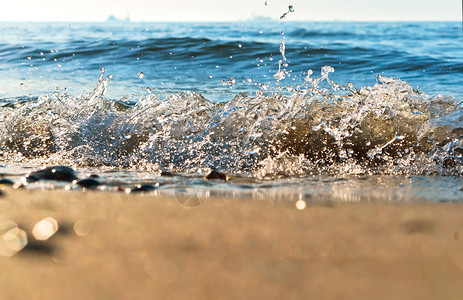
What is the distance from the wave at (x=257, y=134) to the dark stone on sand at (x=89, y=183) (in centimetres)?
67

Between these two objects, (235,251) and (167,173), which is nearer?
(235,251)

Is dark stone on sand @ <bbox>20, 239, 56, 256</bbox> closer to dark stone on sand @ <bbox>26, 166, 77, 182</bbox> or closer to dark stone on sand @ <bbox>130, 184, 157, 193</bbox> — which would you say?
dark stone on sand @ <bbox>130, 184, 157, 193</bbox>

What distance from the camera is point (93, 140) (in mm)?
3746

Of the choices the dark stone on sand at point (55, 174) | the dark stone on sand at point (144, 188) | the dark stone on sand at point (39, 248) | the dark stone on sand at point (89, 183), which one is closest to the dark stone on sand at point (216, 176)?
the dark stone on sand at point (144, 188)

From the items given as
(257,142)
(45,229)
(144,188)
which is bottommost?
(257,142)

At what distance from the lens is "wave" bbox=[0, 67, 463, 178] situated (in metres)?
3.16

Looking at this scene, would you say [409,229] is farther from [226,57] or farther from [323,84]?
[226,57]

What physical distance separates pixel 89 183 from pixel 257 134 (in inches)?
54.9

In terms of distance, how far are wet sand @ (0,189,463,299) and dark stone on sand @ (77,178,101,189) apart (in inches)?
11.7

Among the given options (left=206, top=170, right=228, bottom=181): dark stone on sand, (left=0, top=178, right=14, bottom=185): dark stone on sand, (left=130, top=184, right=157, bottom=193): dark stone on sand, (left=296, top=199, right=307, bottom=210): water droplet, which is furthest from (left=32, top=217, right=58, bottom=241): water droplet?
(left=206, top=170, right=228, bottom=181): dark stone on sand

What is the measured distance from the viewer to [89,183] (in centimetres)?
243

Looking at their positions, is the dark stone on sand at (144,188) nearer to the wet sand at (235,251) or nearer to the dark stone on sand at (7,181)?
the wet sand at (235,251)

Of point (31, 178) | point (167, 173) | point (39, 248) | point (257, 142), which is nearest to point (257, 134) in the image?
point (257, 142)

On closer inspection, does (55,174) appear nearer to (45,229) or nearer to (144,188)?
(144,188)
